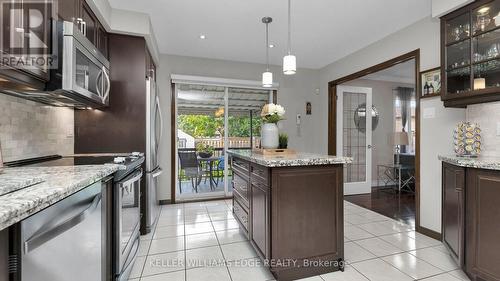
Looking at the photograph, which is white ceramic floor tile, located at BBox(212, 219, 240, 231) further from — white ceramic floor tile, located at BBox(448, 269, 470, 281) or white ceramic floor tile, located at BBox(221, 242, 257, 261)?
white ceramic floor tile, located at BBox(448, 269, 470, 281)

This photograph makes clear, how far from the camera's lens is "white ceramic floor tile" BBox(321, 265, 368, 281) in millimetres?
1942

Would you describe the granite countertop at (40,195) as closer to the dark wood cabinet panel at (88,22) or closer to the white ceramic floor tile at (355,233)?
the dark wood cabinet panel at (88,22)

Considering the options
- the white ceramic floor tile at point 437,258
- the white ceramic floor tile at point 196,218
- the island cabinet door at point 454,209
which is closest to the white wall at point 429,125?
the white ceramic floor tile at point 437,258

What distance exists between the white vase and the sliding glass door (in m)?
2.17

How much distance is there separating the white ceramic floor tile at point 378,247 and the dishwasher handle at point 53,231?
246 centimetres

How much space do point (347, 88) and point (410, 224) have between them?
2.67 meters

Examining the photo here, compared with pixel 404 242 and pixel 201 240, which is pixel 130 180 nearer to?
pixel 201 240

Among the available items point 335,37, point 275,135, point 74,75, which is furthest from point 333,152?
point 74,75

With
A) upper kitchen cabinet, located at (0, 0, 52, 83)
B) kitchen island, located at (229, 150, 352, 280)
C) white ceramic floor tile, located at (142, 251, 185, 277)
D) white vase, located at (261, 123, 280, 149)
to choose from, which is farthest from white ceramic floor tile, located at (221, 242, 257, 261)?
upper kitchen cabinet, located at (0, 0, 52, 83)

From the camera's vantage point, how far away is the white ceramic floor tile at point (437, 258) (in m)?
2.12

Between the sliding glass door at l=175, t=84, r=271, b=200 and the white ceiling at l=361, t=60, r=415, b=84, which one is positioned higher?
the white ceiling at l=361, t=60, r=415, b=84

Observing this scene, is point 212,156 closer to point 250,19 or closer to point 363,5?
point 250,19

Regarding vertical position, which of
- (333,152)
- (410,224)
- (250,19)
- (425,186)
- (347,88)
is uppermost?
(250,19)

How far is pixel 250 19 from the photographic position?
9.80ft
